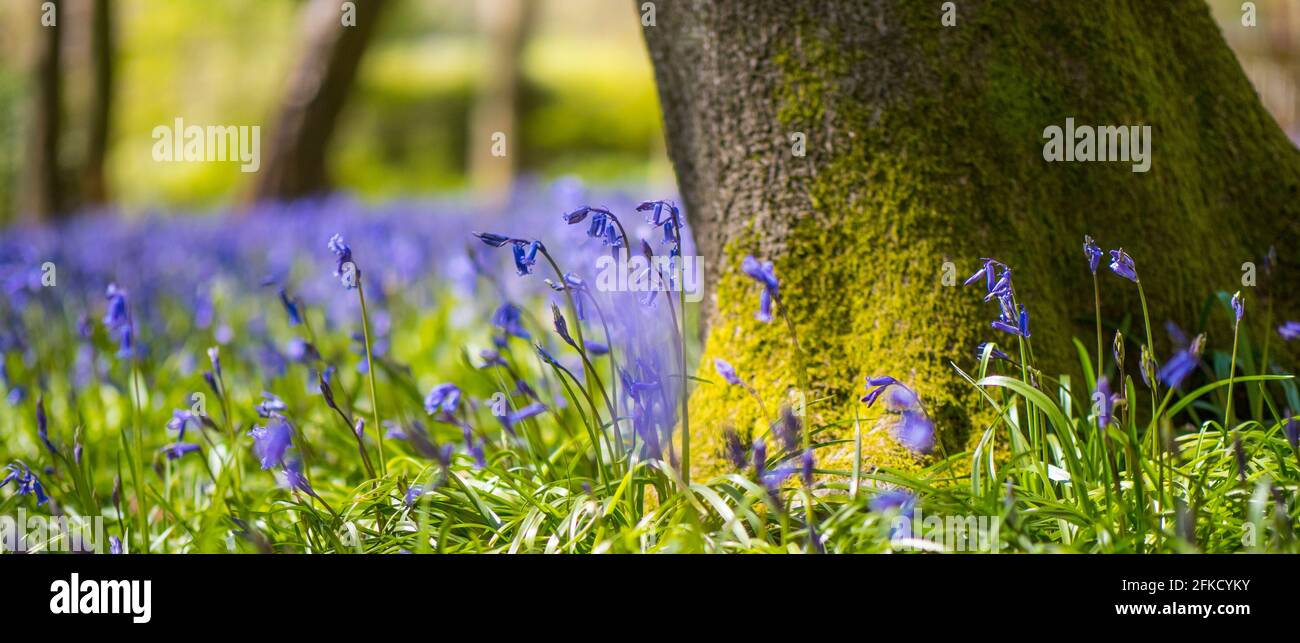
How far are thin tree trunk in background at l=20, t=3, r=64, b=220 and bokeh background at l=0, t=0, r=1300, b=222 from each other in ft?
13.0

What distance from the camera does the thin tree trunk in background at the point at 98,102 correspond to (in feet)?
33.7

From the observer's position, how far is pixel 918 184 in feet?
7.77

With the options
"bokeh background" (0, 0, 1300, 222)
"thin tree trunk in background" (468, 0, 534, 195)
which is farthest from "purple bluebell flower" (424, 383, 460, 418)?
"bokeh background" (0, 0, 1300, 222)

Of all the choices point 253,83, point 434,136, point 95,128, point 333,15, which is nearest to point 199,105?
point 253,83

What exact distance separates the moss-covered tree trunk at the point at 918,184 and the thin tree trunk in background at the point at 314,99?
7101 mm

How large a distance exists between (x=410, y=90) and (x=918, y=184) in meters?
25.0

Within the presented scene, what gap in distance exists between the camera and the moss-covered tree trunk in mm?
2365

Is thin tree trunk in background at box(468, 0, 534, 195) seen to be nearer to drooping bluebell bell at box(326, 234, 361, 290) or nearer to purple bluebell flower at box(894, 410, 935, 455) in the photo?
drooping bluebell bell at box(326, 234, 361, 290)

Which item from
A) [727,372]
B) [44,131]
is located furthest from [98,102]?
[727,372]

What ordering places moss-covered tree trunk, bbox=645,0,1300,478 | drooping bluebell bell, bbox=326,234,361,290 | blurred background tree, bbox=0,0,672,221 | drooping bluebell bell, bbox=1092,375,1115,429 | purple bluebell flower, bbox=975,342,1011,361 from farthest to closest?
blurred background tree, bbox=0,0,672,221, moss-covered tree trunk, bbox=645,0,1300,478, drooping bluebell bell, bbox=326,234,361,290, purple bluebell flower, bbox=975,342,1011,361, drooping bluebell bell, bbox=1092,375,1115,429

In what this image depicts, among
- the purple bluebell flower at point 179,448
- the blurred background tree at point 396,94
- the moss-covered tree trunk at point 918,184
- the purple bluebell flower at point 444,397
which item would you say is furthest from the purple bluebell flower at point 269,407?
the blurred background tree at point 396,94
